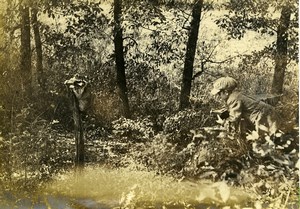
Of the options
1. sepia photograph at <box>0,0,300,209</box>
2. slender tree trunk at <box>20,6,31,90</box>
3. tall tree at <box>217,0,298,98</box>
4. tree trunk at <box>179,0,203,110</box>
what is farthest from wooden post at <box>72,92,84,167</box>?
tall tree at <box>217,0,298,98</box>

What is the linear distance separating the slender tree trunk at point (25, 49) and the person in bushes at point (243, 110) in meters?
0.73

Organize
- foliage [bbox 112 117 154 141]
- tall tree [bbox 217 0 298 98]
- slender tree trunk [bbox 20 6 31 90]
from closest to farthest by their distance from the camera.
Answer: tall tree [bbox 217 0 298 98], foliage [bbox 112 117 154 141], slender tree trunk [bbox 20 6 31 90]

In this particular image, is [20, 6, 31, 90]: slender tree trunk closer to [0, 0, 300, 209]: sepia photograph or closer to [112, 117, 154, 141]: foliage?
[0, 0, 300, 209]: sepia photograph

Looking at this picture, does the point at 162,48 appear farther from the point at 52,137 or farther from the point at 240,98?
the point at 52,137

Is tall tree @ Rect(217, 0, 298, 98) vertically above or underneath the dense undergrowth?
above

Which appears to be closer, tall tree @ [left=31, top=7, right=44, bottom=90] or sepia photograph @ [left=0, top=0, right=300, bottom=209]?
sepia photograph @ [left=0, top=0, right=300, bottom=209]

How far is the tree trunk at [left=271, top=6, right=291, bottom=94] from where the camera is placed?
5.59 ft

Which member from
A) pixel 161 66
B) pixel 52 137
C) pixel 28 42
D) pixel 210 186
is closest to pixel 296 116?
pixel 210 186

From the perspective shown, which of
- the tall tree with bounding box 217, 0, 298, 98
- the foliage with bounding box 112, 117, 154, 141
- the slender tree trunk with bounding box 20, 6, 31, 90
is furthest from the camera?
the slender tree trunk with bounding box 20, 6, 31, 90

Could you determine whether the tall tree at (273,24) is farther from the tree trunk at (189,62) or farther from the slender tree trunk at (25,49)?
the slender tree trunk at (25,49)

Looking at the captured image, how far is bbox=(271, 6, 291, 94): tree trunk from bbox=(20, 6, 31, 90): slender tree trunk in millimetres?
932

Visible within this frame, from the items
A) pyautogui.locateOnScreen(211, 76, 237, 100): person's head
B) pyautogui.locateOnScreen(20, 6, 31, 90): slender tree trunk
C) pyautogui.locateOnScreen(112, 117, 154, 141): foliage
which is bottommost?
pyautogui.locateOnScreen(112, 117, 154, 141): foliage

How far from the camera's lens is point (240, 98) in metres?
1.76

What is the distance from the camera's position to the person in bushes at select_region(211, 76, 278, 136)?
68.1 inches
